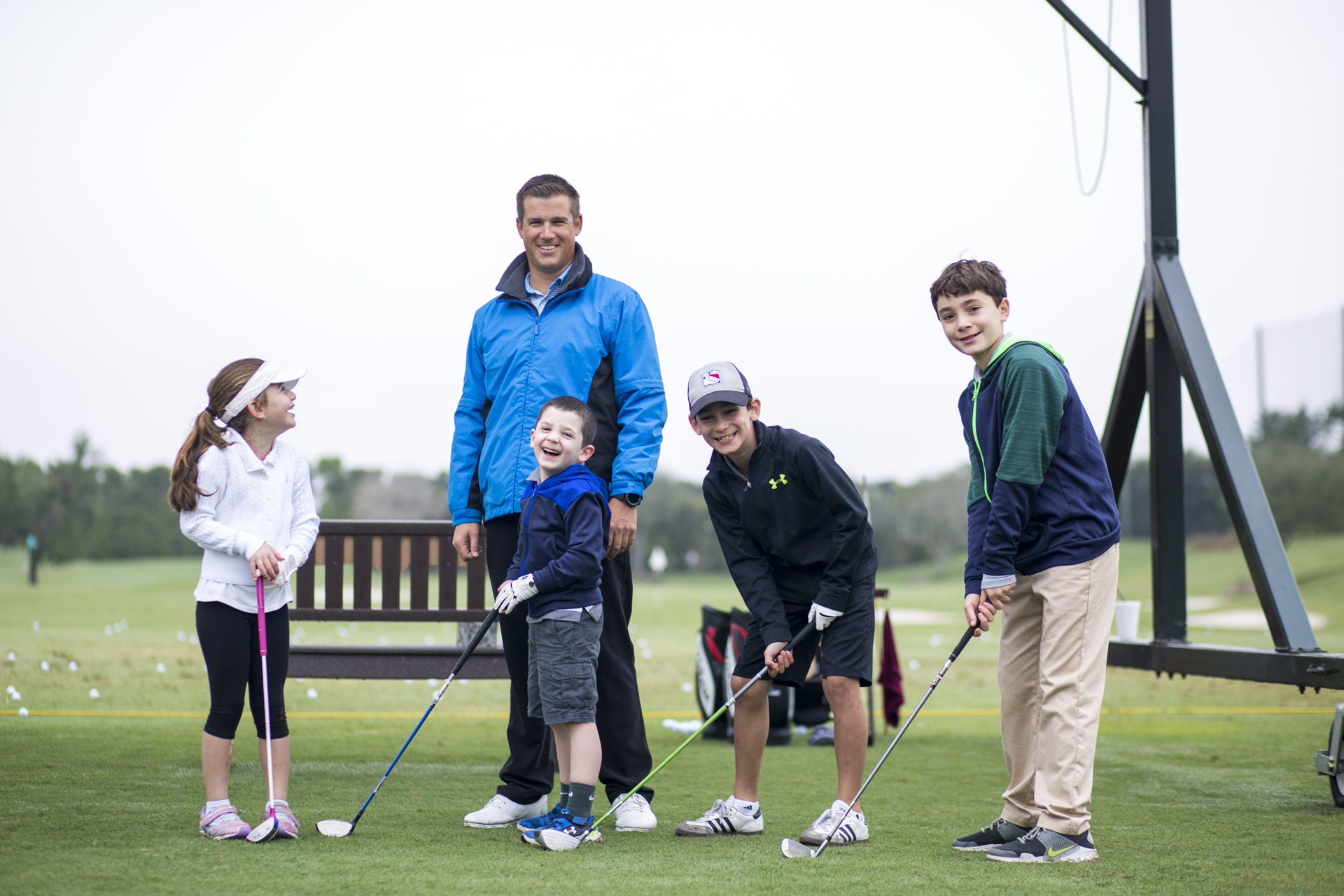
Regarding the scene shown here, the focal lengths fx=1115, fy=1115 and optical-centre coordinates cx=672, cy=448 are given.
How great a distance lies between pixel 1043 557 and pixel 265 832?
Result: 1.93m

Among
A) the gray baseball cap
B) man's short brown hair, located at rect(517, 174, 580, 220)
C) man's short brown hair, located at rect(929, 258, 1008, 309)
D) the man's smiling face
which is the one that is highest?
man's short brown hair, located at rect(517, 174, 580, 220)

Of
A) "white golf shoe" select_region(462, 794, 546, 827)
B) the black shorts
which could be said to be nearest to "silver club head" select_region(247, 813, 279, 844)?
"white golf shoe" select_region(462, 794, 546, 827)

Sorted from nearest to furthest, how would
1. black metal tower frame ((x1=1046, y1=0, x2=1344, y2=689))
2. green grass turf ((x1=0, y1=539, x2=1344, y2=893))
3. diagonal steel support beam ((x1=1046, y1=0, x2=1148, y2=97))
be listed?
green grass turf ((x1=0, y1=539, x2=1344, y2=893))
black metal tower frame ((x1=1046, y1=0, x2=1344, y2=689))
diagonal steel support beam ((x1=1046, y1=0, x2=1148, y2=97))

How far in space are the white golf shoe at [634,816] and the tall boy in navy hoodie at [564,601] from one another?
7.4 inches

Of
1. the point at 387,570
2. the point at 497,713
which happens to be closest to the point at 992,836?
the point at 387,570

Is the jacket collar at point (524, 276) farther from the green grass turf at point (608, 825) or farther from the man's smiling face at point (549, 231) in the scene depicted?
the green grass turf at point (608, 825)

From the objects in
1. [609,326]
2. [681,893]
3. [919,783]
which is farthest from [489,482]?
[919,783]

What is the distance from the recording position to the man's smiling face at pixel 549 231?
10.3 ft

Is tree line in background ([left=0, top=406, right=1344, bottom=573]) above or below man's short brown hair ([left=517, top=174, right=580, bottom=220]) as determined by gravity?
below

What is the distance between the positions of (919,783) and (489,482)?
184 cm

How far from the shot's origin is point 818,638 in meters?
2.97

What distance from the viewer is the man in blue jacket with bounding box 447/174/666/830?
302 cm

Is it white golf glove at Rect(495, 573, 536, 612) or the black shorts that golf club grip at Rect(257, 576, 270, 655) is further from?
the black shorts

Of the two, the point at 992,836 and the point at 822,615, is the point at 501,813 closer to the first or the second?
the point at 822,615
